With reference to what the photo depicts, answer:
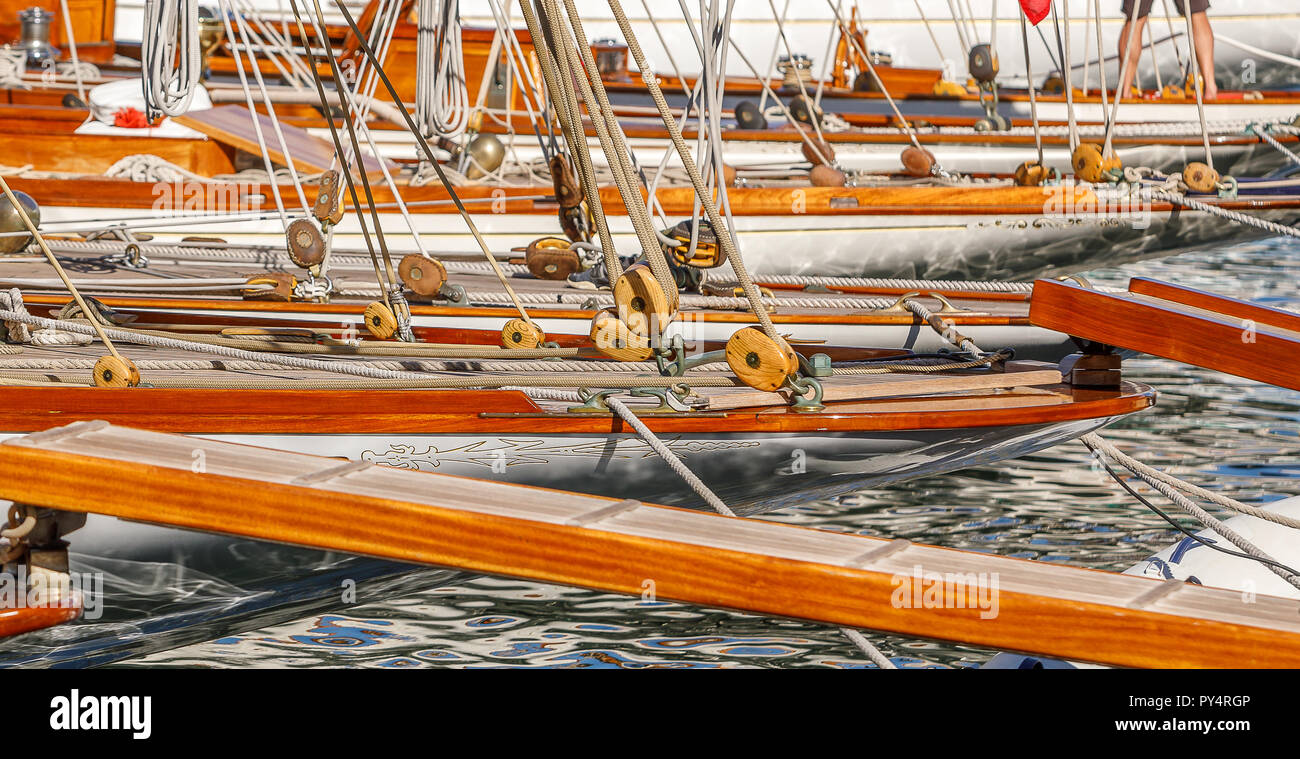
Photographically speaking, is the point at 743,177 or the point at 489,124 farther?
the point at 489,124

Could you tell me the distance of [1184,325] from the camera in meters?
3.40

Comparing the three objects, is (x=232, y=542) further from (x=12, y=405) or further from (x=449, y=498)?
(x=449, y=498)

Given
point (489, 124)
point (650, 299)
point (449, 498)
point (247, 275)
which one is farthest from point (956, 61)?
point (449, 498)

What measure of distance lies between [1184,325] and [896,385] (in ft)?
2.82

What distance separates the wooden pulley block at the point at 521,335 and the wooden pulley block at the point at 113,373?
3.92 feet

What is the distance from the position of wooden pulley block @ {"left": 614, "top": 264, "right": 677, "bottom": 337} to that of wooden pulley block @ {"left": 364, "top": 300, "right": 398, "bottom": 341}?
109 cm

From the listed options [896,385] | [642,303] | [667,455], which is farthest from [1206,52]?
[667,455]

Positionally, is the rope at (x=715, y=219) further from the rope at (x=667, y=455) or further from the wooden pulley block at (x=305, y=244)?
the wooden pulley block at (x=305, y=244)

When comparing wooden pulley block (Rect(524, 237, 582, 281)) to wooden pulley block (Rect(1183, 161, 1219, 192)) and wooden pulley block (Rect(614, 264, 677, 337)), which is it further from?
wooden pulley block (Rect(1183, 161, 1219, 192))

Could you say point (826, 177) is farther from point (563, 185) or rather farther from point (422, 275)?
point (422, 275)

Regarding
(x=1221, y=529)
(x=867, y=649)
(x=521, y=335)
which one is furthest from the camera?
(x=521, y=335)

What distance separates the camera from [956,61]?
77.1 ft

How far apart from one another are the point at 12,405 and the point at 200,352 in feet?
3.18

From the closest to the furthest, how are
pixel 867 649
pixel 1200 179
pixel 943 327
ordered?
pixel 867 649, pixel 943 327, pixel 1200 179
